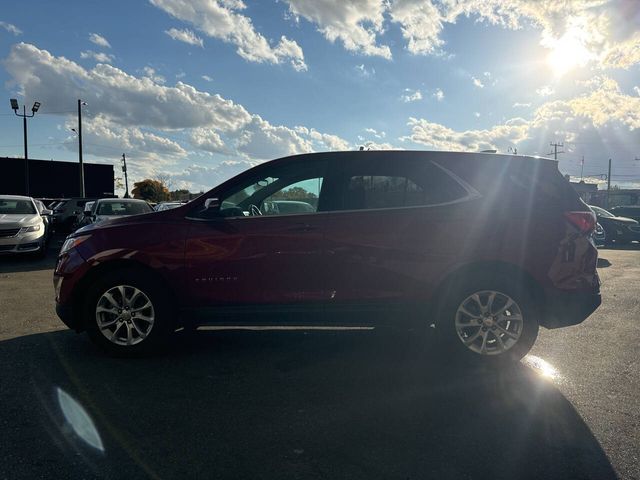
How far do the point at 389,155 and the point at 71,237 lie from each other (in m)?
3.07

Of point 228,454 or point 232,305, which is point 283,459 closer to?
point 228,454

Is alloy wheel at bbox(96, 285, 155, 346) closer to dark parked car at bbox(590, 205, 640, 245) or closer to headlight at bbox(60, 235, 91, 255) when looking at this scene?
headlight at bbox(60, 235, 91, 255)

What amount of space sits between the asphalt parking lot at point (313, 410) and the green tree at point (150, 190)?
93300mm

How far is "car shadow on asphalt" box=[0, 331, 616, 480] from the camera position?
2.59 metres

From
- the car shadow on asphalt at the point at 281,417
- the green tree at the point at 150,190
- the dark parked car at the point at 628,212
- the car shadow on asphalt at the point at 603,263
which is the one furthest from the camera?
the green tree at the point at 150,190

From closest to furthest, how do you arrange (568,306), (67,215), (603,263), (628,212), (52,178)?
(568,306), (603,263), (67,215), (628,212), (52,178)

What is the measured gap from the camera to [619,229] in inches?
715

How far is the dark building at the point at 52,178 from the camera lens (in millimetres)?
50531

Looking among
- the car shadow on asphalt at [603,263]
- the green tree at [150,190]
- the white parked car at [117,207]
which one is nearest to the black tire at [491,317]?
the car shadow on asphalt at [603,263]

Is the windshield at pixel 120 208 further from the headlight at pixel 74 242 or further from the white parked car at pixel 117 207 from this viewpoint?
the headlight at pixel 74 242

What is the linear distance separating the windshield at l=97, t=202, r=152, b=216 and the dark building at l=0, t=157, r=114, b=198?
137ft

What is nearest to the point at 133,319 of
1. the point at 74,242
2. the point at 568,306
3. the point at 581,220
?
the point at 74,242

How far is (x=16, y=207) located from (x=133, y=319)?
10352 mm

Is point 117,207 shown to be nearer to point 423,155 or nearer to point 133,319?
point 133,319
